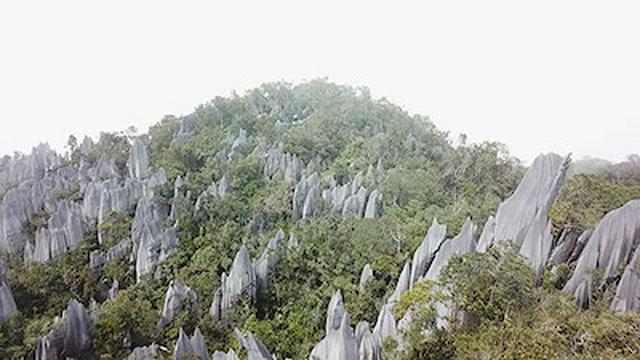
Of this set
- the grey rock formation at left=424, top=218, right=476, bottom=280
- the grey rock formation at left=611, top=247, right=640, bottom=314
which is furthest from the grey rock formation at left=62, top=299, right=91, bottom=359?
the grey rock formation at left=611, top=247, right=640, bottom=314

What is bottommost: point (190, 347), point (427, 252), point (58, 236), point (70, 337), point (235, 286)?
point (190, 347)

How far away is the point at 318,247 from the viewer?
22.3 m

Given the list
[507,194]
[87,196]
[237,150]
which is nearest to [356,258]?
[507,194]

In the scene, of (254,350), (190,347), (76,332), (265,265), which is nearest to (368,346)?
(254,350)

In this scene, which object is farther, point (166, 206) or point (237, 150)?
point (237, 150)

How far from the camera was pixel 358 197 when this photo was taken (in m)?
24.7

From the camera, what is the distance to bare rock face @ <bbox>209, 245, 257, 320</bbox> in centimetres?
2042

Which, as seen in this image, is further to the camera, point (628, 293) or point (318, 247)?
point (318, 247)

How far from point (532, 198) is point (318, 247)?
976 cm

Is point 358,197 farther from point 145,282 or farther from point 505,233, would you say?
point 145,282

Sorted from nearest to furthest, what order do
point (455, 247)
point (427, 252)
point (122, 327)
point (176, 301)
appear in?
point (455, 247)
point (427, 252)
point (122, 327)
point (176, 301)

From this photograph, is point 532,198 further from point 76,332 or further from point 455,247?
point 76,332

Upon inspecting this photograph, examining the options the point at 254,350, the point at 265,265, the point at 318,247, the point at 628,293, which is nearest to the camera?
the point at 628,293

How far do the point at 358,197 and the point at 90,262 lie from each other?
14627 mm
